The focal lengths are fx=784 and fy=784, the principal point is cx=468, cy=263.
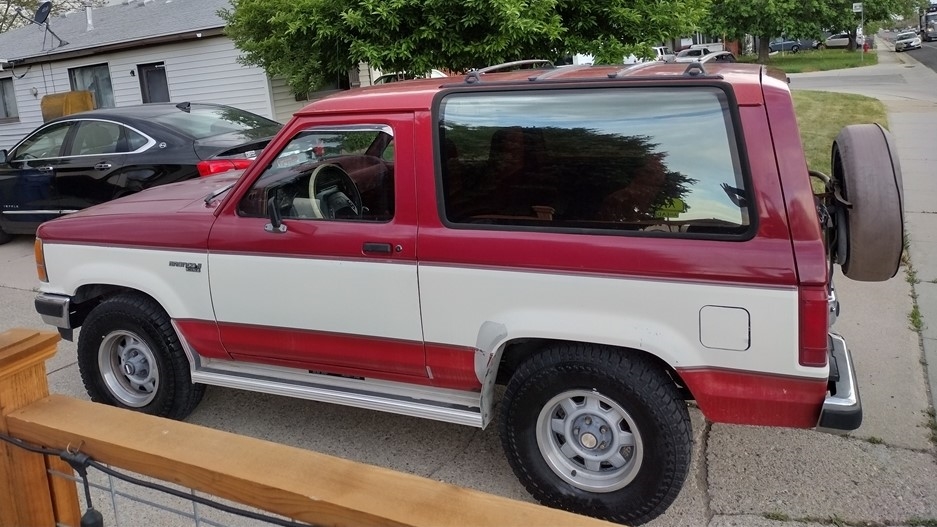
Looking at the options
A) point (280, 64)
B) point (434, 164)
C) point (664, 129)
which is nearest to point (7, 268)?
point (280, 64)

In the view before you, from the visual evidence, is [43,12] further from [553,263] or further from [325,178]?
[553,263]

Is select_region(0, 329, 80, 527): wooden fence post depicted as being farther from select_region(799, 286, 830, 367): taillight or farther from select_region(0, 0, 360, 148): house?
select_region(0, 0, 360, 148): house

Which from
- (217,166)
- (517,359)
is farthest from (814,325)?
(217,166)

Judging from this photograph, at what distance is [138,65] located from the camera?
54.2 feet

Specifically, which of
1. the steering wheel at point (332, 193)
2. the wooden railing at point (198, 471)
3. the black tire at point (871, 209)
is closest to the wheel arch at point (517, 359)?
the black tire at point (871, 209)

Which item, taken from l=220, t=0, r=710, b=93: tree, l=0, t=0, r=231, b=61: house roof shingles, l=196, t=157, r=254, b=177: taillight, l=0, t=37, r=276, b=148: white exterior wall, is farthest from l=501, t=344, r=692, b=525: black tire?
l=0, t=0, r=231, b=61: house roof shingles

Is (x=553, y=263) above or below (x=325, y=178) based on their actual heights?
below

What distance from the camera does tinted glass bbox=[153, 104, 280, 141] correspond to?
26.7ft

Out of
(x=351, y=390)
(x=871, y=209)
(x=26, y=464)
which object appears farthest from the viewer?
(x=351, y=390)

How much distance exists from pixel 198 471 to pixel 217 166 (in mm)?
5740

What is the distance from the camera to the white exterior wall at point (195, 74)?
586 inches

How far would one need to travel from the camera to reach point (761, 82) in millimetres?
3070

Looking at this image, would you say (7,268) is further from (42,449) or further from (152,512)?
(42,449)

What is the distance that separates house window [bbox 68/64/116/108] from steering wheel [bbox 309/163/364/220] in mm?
15326
